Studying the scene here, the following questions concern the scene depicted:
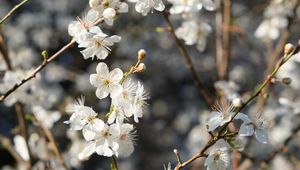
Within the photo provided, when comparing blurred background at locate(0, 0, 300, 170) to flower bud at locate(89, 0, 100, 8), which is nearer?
flower bud at locate(89, 0, 100, 8)

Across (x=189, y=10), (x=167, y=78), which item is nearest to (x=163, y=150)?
(x=167, y=78)

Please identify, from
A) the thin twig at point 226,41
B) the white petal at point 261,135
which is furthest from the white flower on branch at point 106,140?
the thin twig at point 226,41

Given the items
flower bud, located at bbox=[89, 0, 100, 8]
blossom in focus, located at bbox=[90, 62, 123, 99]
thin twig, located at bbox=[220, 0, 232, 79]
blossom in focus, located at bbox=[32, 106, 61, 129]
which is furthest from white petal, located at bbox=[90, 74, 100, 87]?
thin twig, located at bbox=[220, 0, 232, 79]

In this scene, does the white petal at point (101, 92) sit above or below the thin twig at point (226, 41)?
above

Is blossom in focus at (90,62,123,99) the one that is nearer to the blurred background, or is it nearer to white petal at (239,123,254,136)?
white petal at (239,123,254,136)

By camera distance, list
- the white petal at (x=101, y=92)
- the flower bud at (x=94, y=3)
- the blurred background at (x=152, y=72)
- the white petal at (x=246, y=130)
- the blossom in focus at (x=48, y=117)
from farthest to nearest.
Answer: the blurred background at (x=152, y=72), the blossom in focus at (x=48, y=117), the flower bud at (x=94, y=3), the white petal at (x=101, y=92), the white petal at (x=246, y=130)

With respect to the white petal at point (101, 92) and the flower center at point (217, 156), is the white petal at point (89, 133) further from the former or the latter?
the flower center at point (217, 156)
